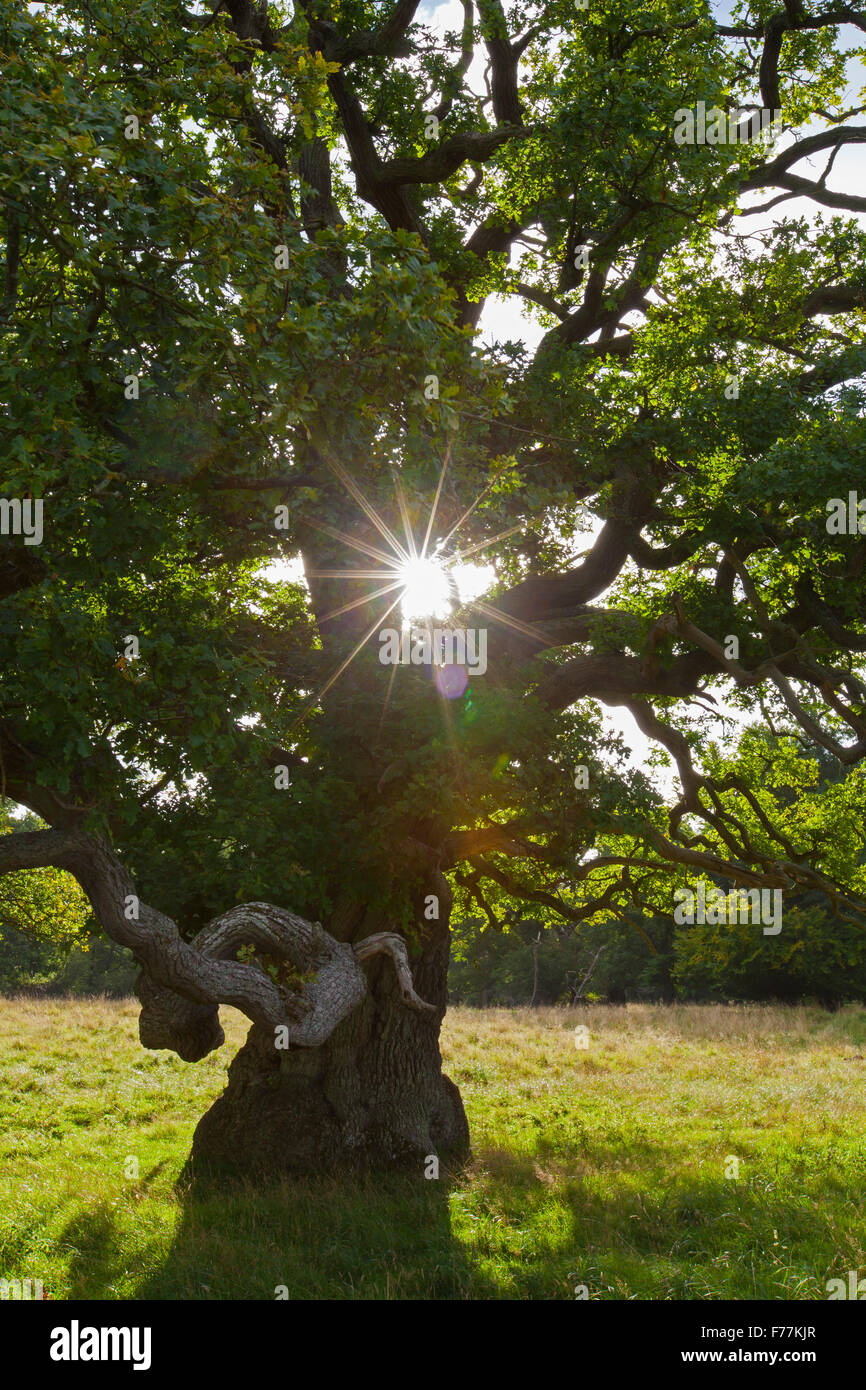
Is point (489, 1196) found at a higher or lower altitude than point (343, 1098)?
lower

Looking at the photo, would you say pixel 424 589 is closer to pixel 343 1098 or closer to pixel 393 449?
pixel 393 449

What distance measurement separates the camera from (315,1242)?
9453 millimetres

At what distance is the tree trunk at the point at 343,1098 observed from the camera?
1225cm

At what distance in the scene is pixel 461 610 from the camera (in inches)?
505

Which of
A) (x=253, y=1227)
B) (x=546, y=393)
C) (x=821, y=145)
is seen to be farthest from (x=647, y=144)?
(x=253, y=1227)

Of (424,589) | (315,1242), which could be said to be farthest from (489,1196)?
(424,589)

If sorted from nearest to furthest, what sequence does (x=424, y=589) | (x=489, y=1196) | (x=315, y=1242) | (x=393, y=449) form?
(x=393, y=449), (x=315, y=1242), (x=424, y=589), (x=489, y=1196)

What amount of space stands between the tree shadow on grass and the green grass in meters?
0.03

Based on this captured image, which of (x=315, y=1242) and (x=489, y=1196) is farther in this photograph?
(x=489, y=1196)

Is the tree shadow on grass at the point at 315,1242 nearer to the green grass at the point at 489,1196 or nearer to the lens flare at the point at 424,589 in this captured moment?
the green grass at the point at 489,1196

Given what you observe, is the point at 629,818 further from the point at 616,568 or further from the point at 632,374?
the point at 632,374

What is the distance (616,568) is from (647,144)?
5769 mm

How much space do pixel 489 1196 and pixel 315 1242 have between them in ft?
9.36

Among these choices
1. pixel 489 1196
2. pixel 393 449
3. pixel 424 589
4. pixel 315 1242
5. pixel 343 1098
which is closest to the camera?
pixel 393 449
